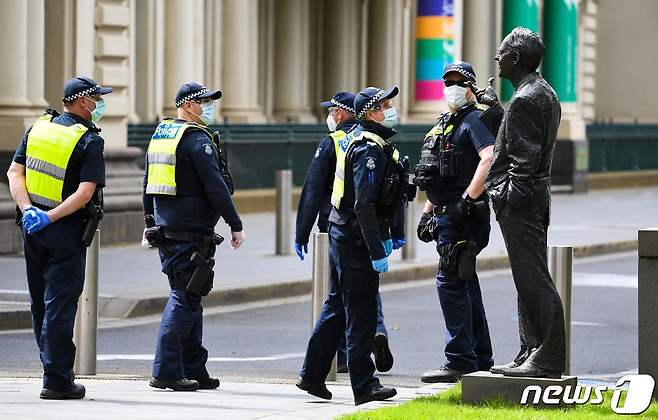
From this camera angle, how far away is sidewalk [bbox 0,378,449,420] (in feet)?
29.9

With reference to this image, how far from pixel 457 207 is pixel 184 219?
1675 millimetres

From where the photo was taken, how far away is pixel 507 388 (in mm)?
8906

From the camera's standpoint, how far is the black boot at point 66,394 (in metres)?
9.71

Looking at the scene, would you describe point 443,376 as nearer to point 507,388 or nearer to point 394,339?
point 507,388

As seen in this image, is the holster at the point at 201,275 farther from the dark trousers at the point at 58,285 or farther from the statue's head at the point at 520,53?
the statue's head at the point at 520,53

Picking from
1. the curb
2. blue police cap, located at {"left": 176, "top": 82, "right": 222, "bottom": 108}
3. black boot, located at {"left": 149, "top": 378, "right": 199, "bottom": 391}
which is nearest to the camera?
black boot, located at {"left": 149, "top": 378, "right": 199, "bottom": 391}

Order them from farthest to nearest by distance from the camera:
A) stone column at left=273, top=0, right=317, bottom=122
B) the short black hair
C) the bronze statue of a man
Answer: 1. stone column at left=273, top=0, right=317, bottom=122
2. the short black hair
3. the bronze statue of a man

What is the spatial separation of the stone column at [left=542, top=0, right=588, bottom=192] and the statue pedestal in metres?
26.2

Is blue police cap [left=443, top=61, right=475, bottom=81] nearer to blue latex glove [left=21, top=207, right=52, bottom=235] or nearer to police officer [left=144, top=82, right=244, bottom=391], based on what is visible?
police officer [left=144, top=82, right=244, bottom=391]

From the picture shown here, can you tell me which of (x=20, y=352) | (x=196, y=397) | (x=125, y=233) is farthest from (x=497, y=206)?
(x=125, y=233)

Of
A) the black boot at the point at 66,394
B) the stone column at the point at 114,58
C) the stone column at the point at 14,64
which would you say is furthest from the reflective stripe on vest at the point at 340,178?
the stone column at the point at 114,58

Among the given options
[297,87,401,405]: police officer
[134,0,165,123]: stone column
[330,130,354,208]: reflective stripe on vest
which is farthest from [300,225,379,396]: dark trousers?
[134,0,165,123]: stone column

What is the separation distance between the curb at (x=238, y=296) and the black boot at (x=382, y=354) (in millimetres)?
3729

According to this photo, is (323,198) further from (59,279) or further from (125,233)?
(125,233)
